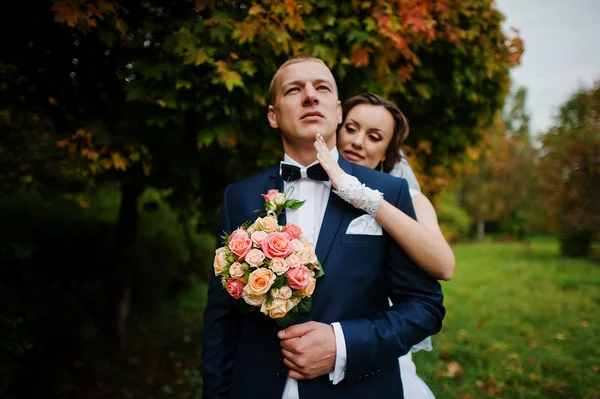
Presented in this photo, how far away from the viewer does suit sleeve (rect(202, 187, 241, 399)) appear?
2.09 metres

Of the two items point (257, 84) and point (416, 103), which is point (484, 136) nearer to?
point (416, 103)

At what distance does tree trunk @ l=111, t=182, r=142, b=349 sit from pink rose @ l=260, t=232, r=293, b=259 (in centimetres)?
437

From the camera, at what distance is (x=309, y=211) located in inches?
81.4

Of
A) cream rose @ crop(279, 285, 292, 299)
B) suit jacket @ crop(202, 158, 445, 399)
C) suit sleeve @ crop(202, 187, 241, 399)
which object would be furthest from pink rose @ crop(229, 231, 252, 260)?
suit sleeve @ crop(202, 187, 241, 399)

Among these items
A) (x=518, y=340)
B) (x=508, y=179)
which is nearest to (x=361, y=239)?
(x=518, y=340)

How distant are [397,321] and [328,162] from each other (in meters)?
0.82

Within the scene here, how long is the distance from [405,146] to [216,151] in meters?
2.35

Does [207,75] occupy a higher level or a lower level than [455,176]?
higher

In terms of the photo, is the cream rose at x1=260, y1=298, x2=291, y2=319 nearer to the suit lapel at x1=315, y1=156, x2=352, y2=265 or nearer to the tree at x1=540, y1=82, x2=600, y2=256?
the suit lapel at x1=315, y1=156, x2=352, y2=265

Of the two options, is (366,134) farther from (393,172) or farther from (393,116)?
(393,172)

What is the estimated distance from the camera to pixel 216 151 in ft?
13.9

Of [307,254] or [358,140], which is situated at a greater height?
[358,140]

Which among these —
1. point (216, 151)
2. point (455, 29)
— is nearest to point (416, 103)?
point (455, 29)

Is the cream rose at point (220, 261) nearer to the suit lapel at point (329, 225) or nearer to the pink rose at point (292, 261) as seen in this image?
the pink rose at point (292, 261)
